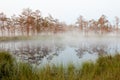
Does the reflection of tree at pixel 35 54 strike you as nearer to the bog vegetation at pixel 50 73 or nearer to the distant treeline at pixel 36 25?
the bog vegetation at pixel 50 73

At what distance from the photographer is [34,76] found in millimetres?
6168

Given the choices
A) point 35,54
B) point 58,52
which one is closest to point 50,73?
point 35,54

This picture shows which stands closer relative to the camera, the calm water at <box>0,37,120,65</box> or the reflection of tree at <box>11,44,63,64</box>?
the calm water at <box>0,37,120,65</box>

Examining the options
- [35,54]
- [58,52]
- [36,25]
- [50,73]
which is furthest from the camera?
[36,25]

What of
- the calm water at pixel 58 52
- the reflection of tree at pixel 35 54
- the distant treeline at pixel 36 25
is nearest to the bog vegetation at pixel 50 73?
the calm water at pixel 58 52

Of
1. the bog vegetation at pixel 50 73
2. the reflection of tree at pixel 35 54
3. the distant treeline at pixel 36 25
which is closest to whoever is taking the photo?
the bog vegetation at pixel 50 73

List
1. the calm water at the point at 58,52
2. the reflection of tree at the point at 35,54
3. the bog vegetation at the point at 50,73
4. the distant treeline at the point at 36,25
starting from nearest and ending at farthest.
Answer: the bog vegetation at the point at 50,73 → the calm water at the point at 58,52 → the reflection of tree at the point at 35,54 → the distant treeline at the point at 36,25

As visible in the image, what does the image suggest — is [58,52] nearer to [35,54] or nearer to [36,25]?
[35,54]

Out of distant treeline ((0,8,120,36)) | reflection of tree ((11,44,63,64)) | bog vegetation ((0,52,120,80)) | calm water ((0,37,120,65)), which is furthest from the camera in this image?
distant treeline ((0,8,120,36))

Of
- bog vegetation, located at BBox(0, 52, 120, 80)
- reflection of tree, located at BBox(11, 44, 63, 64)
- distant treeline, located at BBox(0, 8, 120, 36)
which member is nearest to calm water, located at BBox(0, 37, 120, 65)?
reflection of tree, located at BBox(11, 44, 63, 64)

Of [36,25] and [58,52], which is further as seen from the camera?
[36,25]

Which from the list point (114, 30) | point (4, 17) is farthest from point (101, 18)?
point (4, 17)

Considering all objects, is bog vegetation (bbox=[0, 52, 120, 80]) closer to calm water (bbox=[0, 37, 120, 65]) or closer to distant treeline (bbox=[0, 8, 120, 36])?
calm water (bbox=[0, 37, 120, 65])

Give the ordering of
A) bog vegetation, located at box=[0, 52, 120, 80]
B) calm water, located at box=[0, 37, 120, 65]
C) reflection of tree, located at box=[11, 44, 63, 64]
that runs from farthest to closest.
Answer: reflection of tree, located at box=[11, 44, 63, 64] < calm water, located at box=[0, 37, 120, 65] < bog vegetation, located at box=[0, 52, 120, 80]
